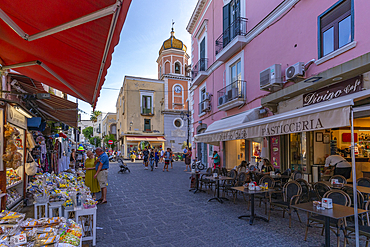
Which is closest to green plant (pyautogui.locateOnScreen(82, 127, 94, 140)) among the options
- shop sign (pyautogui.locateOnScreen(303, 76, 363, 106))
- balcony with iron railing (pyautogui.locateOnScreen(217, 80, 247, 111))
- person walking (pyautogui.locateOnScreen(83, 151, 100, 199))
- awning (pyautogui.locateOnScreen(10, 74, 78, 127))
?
balcony with iron railing (pyautogui.locateOnScreen(217, 80, 247, 111))

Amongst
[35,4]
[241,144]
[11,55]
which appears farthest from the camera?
[241,144]

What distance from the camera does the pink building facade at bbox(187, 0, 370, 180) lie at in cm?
642

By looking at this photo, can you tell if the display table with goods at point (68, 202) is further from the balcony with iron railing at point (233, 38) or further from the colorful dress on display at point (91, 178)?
the balcony with iron railing at point (233, 38)

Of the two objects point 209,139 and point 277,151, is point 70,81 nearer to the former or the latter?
point 209,139

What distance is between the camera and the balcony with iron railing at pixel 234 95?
1170 cm

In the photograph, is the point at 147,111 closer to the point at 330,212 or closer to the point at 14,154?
the point at 14,154

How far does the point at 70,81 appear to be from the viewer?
4039 millimetres

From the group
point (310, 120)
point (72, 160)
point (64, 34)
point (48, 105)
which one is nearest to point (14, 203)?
point (48, 105)

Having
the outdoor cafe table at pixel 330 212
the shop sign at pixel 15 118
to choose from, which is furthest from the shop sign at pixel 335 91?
the shop sign at pixel 15 118

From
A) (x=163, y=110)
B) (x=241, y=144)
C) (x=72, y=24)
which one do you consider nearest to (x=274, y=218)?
(x=72, y=24)

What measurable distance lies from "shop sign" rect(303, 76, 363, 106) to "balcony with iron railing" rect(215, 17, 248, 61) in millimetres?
4974

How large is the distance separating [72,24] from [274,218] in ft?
18.7

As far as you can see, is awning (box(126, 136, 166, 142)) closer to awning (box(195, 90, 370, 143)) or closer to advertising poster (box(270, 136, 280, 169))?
advertising poster (box(270, 136, 280, 169))

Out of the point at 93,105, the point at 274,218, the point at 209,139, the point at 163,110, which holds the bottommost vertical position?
the point at 274,218
